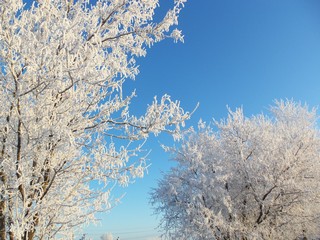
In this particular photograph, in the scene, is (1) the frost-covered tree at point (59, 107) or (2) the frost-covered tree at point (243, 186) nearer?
(1) the frost-covered tree at point (59, 107)

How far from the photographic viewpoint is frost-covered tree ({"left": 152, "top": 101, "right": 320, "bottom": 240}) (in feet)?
→ 49.2

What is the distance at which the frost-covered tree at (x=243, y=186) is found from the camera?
1499 centimetres

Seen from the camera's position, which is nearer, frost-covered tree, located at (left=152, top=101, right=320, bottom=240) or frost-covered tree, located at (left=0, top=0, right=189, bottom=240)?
frost-covered tree, located at (left=0, top=0, right=189, bottom=240)

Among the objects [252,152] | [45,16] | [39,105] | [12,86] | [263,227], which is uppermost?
[252,152]

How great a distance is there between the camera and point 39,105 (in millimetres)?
3676

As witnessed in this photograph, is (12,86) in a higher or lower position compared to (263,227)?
higher

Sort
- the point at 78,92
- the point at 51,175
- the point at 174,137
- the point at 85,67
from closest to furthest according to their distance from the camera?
the point at 85,67 < the point at 78,92 < the point at 51,175 < the point at 174,137

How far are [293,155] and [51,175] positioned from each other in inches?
563

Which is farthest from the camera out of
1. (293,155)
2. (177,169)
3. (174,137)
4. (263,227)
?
(177,169)

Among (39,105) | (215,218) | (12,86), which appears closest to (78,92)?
(39,105)

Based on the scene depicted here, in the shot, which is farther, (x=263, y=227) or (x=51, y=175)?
(x=263, y=227)

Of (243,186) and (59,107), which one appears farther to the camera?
(243,186)

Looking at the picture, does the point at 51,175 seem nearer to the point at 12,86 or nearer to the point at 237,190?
the point at 12,86

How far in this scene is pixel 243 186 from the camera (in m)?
16.6
